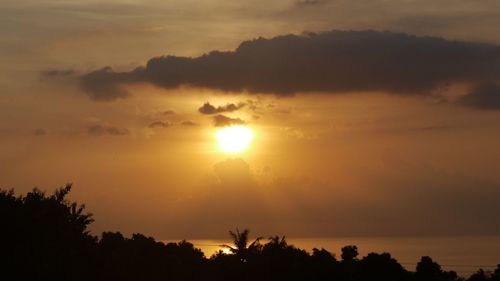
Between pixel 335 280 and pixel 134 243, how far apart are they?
1505cm

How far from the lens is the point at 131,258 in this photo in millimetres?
59562

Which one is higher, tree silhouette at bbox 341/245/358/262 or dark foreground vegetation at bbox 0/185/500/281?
tree silhouette at bbox 341/245/358/262

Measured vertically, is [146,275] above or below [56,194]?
below

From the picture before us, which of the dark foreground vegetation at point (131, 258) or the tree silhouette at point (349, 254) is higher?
the tree silhouette at point (349, 254)

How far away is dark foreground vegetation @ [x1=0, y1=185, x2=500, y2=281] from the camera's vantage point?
5066 centimetres

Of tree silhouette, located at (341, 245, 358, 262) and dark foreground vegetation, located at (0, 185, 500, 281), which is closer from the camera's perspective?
dark foreground vegetation, located at (0, 185, 500, 281)

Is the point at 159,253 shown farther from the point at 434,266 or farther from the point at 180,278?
the point at 434,266

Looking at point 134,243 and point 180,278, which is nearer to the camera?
point 180,278

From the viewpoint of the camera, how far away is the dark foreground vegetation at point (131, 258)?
166 feet

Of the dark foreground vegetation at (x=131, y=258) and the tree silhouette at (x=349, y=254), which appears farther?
the tree silhouette at (x=349, y=254)

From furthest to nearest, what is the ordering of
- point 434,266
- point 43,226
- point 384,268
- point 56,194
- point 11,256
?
point 434,266, point 384,268, point 56,194, point 43,226, point 11,256

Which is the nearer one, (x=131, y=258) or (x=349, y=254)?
(x=131, y=258)

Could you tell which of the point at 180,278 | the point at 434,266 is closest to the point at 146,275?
the point at 180,278

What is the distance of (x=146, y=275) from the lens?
5941 centimetres
